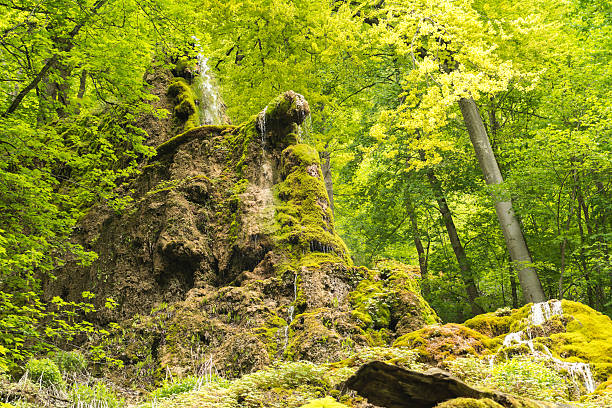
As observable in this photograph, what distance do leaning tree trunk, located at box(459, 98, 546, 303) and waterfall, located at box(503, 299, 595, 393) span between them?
11.0 ft

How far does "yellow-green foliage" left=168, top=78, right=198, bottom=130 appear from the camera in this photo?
37.6 ft

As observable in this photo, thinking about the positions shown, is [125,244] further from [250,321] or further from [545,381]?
[545,381]

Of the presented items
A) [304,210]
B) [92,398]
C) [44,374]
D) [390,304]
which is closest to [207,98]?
[304,210]

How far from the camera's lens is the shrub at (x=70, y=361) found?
23.9ft

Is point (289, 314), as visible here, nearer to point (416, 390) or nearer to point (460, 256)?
point (416, 390)

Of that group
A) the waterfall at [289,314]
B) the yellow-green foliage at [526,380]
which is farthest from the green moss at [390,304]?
the yellow-green foliage at [526,380]

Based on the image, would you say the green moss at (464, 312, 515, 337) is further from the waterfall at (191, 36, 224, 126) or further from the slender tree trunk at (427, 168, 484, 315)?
the waterfall at (191, 36, 224, 126)

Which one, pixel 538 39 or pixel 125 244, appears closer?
pixel 125 244

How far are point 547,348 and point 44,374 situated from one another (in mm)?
7326

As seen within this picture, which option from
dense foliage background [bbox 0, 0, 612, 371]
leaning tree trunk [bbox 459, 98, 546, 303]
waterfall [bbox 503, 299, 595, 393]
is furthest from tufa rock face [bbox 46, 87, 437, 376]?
leaning tree trunk [bbox 459, 98, 546, 303]

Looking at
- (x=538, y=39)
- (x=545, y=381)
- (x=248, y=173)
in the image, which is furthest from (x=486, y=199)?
(x=545, y=381)

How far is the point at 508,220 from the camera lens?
11055mm

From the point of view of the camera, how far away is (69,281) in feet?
30.2

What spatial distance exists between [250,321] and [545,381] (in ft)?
14.5
